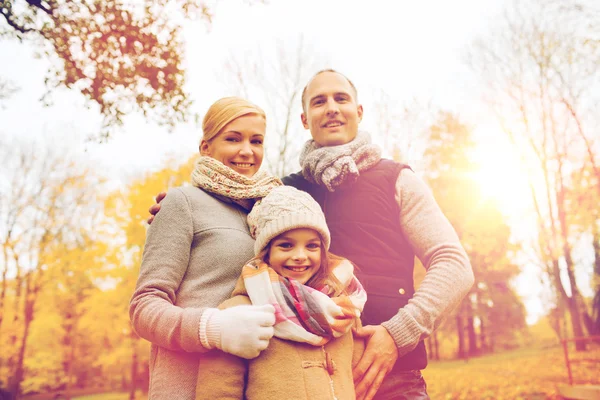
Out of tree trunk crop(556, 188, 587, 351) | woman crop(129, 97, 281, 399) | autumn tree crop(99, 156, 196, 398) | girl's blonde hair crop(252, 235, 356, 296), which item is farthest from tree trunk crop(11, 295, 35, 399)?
tree trunk crop(556, 188, 587, 351)

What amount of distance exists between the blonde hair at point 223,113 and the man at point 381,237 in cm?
51

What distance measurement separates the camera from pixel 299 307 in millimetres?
1798

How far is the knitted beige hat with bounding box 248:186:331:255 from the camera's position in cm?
196

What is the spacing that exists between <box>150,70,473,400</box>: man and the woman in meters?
0.32

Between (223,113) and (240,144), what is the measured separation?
7.7 inches

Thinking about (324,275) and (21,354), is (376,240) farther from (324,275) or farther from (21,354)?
(21,354)

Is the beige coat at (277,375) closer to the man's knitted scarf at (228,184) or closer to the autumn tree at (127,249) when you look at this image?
the man's knitted scarf at (228,184)

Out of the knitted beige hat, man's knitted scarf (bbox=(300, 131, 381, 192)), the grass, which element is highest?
man's knitted scarf (bbox=(300, 131, 381, 192))

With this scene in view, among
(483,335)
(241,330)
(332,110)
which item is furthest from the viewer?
(483,335)

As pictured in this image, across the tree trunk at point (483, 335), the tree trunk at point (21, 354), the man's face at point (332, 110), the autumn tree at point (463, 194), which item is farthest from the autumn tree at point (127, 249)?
the tree trunk at point (483, 335)

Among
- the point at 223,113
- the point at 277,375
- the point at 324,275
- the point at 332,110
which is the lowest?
the point at 277,375

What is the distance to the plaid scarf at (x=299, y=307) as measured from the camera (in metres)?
1.76

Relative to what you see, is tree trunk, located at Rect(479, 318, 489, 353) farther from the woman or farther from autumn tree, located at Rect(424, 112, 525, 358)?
the woman

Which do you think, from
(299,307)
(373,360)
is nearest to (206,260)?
(299,307)
